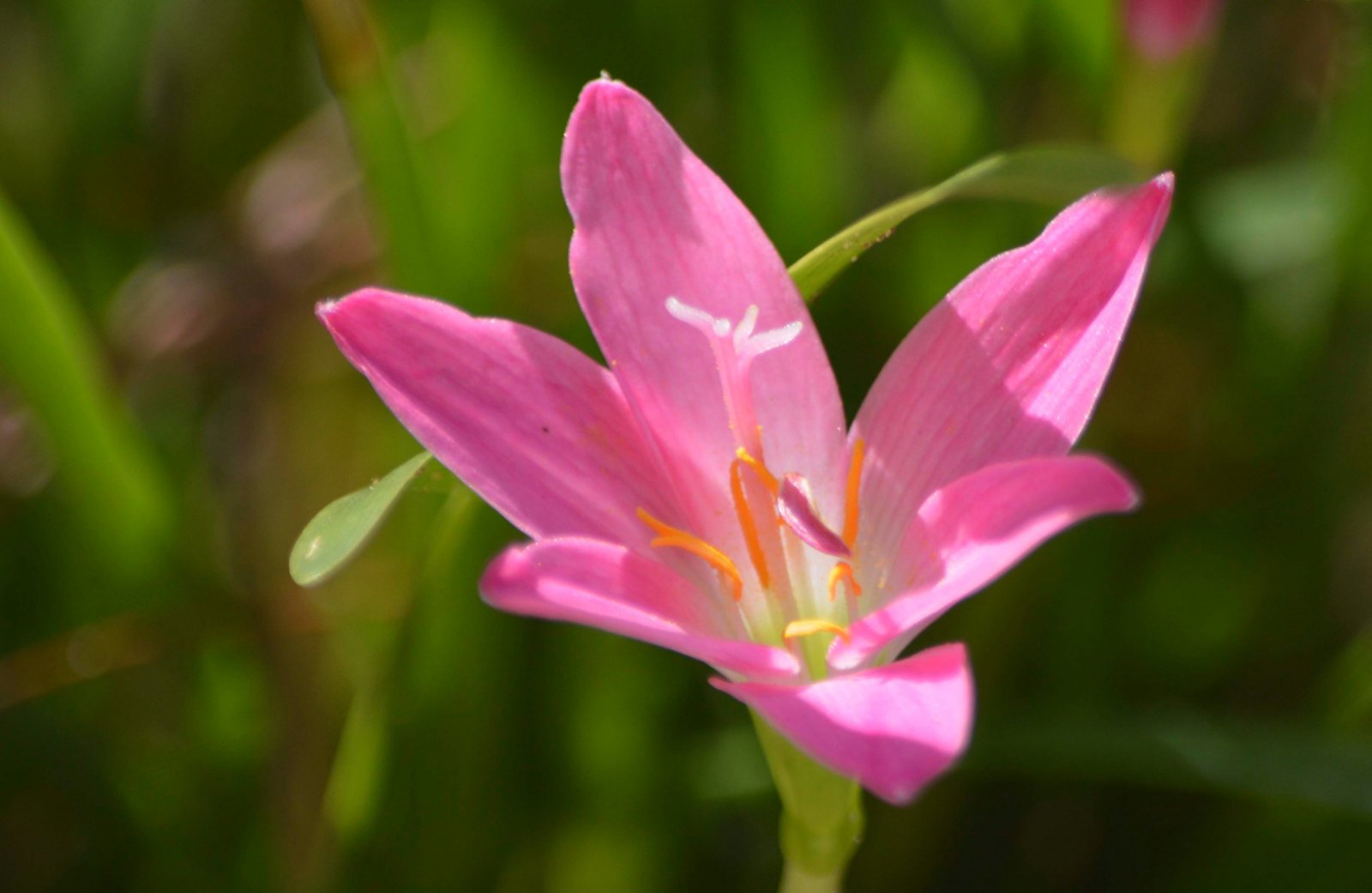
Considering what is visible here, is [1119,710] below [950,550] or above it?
below

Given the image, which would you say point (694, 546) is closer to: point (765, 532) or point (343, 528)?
point (765, 532)

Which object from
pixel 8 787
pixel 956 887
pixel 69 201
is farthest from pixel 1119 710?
pixel 69 201

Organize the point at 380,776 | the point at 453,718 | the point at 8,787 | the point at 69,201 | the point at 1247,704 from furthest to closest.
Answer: the point at 69,201, the point at 1247,704, the point at 8,787, the point at 453,718, the point at 380,776

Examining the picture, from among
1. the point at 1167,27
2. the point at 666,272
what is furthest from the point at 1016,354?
the point at 1167,27

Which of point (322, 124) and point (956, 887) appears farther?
point (322, 124)

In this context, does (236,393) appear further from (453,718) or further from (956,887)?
(956,887)

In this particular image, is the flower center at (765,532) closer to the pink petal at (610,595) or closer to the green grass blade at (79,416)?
the pink petal at (610,595)

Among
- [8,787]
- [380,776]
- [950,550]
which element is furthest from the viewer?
[8,787]
